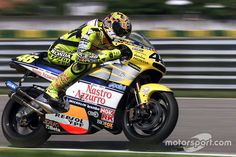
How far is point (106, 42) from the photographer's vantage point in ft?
20.7

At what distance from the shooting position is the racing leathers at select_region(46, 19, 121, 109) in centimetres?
609

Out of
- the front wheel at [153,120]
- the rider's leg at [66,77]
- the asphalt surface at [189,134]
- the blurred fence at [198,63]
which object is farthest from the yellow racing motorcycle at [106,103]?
the blurred fence at [198,63]

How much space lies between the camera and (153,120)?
19.8 ft

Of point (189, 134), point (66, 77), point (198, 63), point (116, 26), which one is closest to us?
point (116, 26)

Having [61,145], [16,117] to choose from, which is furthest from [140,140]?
[16,117]

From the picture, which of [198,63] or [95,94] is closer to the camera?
[95,94]

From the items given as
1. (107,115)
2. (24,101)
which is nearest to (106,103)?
(107,115)

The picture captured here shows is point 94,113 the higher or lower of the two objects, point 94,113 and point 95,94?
the lower

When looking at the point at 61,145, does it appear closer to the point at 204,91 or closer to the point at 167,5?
the point at 204,91

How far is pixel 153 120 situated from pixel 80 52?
1.00 meters

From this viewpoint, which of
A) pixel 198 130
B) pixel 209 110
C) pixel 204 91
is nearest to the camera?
pixel 198 130

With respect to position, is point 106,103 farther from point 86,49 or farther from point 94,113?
point 86,49

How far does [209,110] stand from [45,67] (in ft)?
10.7

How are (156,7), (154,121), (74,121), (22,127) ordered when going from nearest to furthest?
1. (154,121)
2. (74,121)
3. (22,127)
4. (156,7)
